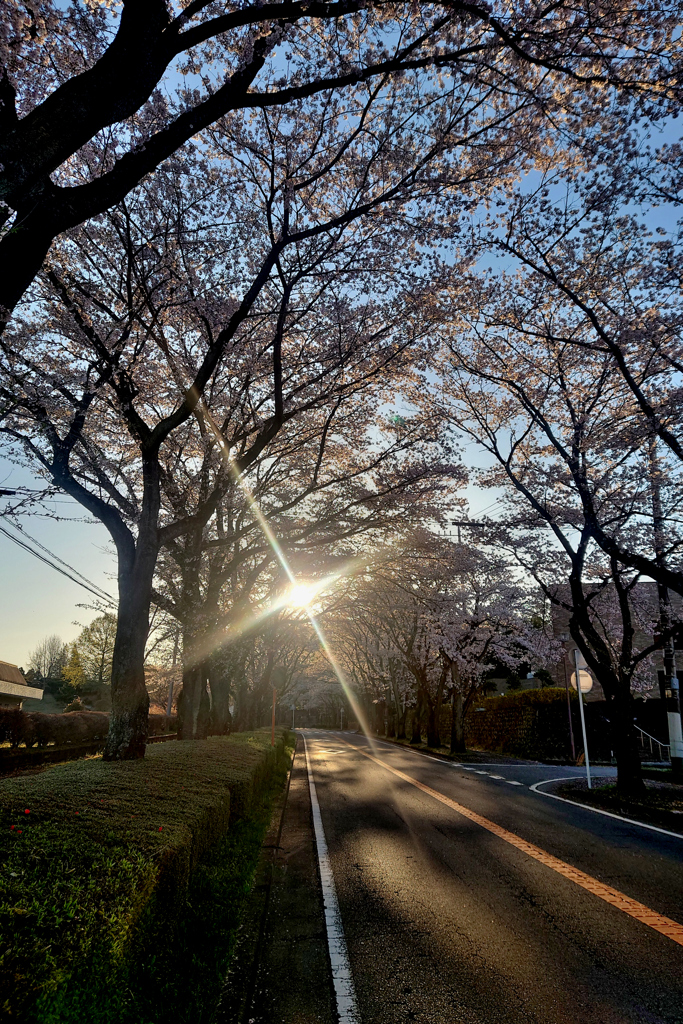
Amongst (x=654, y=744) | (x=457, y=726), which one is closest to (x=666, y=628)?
(x=457, y=726)

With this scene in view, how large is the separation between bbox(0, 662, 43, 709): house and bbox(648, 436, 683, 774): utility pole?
40466 millimetres

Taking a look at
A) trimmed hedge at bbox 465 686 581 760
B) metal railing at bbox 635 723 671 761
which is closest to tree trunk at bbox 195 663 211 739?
trimmed hedge at bbox 465 686 581 760

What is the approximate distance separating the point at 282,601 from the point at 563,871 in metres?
17.1

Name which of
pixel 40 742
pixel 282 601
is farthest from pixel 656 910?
pixel 40 742

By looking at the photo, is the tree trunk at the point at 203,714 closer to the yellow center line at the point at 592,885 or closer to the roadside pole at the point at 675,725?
the yellow center line at the point at 592,885

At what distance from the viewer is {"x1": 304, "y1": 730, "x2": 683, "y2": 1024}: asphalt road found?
375 cm

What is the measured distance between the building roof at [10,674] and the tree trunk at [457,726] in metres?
33.2

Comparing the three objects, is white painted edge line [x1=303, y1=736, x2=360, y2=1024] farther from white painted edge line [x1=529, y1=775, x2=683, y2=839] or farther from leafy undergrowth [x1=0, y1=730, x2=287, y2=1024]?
white painted edge line [x1=529, y1=775, x2=683, y2=839]

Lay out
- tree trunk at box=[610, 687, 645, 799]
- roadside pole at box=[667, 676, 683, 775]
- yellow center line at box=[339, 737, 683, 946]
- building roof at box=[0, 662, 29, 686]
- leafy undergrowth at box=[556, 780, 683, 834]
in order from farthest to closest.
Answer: building roof at box=[0, 662, 29, 686] → roadside pole at box=[667, 676, 683, 775] → tree trunk at box=[610, 687, 645, 799] → leafy undergrowth at box=[556, 780, 683, 834] → yellow center line at box=[339, 737, 683, 946]

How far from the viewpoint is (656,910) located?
5.48 m

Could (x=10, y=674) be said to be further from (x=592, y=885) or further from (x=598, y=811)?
(x=592, y=885)

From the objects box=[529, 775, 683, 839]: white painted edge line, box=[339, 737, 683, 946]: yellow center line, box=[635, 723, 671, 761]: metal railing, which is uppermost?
box=[339, 737, 683, 946]: yellow center line

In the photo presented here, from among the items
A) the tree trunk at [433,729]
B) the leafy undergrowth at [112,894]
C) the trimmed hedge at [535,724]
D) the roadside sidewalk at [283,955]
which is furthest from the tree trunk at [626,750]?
the tree trunk at [433,729]

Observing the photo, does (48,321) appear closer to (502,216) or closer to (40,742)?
(502,216)
